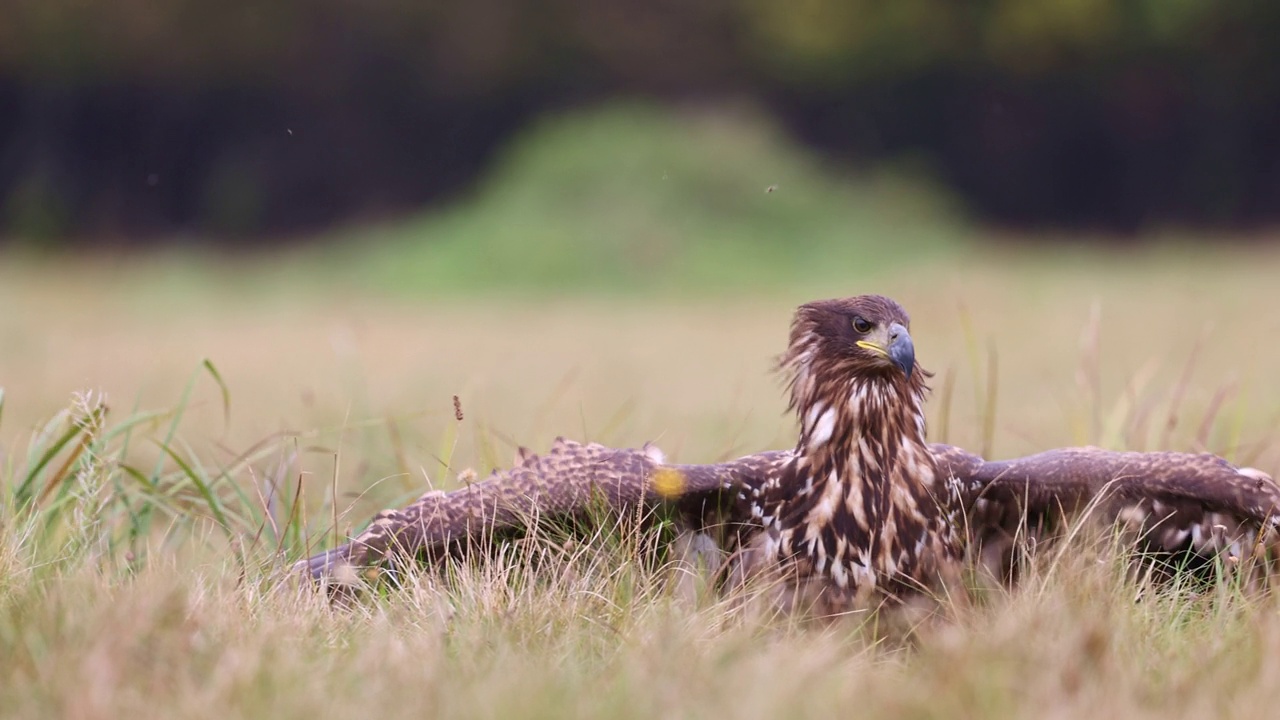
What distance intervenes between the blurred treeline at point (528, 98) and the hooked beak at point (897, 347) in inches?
543

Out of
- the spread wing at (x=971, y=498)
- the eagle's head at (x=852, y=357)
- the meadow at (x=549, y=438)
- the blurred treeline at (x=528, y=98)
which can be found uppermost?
the blurred treeline at (x=528, y=98)

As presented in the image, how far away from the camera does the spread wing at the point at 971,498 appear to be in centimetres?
327

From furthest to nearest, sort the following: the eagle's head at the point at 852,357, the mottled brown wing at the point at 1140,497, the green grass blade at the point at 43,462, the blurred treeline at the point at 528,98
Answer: the blurred treeline at the point at 528,98 → the green grass blade at the point at 43,462 → the eagle's head at the point at 852,357 → the mottled brown wing at the point at 1140,497

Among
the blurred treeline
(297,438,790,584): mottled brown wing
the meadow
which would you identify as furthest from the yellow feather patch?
the blurred treeline

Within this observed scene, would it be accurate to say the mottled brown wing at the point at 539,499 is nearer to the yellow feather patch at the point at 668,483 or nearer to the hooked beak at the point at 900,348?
the yellow feather patch at the point at 668,483

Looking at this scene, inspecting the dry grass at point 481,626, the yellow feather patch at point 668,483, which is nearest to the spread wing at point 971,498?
the yellow feather patch at point 668,483

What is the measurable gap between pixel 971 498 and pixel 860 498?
0.34 metres

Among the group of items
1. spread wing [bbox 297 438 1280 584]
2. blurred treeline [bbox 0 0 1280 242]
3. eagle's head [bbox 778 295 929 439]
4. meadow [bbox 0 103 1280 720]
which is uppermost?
blurred treeline [bbox 0 0 1280 242]

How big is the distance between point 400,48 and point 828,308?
47.8 ft

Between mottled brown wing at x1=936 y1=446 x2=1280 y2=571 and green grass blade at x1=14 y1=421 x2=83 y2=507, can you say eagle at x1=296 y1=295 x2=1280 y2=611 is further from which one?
green grass blade at x1=14 y1=421 x2=83 y2=507

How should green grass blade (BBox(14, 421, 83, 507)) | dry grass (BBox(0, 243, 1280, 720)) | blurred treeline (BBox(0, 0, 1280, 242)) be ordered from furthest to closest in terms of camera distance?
blurred treeline (BBox(0, 0, 1280, 242)) → green grass blade (BBox(14, 421, 83, 507)) → dry grass (BBox(0, 243, 1280, 720))

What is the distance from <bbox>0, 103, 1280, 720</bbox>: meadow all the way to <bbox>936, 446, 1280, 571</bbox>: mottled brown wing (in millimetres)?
184

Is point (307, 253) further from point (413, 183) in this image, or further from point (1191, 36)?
Result: point (1191, 36)

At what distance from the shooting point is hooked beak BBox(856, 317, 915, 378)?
3283mm
